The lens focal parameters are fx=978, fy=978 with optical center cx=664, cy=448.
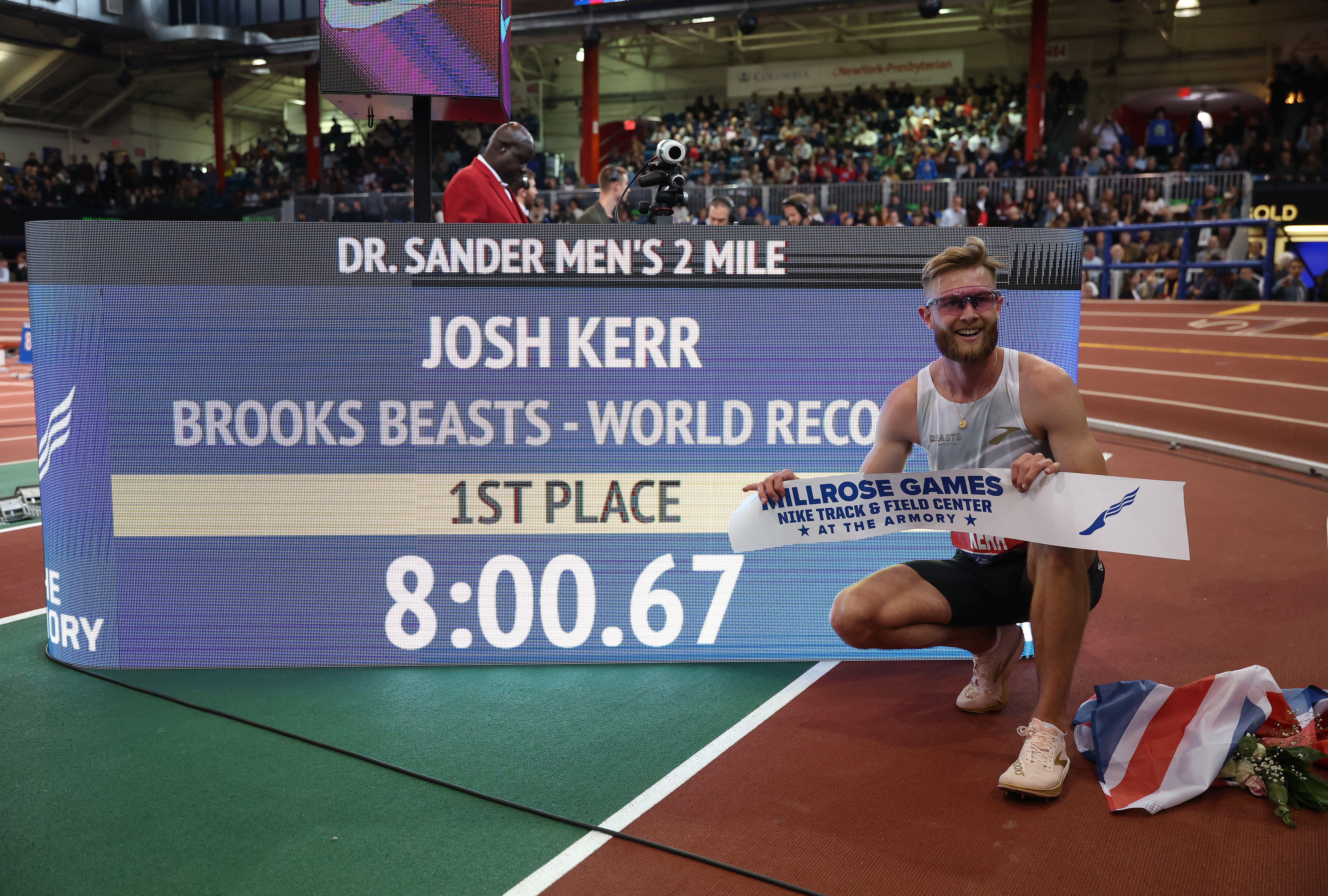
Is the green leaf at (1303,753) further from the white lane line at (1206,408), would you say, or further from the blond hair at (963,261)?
the white lane line at (1206,408)

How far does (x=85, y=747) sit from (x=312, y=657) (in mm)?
871

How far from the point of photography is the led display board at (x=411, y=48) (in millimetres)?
4121

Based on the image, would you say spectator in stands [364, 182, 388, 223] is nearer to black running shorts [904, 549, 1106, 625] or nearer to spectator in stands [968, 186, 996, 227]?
spectator in stands [968, 186, 996, 227]

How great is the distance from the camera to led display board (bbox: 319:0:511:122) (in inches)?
162

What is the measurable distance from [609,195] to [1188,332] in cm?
824

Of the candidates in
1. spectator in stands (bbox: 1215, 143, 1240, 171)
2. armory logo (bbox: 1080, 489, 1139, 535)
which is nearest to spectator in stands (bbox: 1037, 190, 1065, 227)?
spectator in stands (bbox: 1215, 143, 1240, 171)

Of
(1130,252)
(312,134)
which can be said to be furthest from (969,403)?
(312,134)

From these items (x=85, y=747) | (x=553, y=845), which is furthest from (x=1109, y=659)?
(x=85, y=747)

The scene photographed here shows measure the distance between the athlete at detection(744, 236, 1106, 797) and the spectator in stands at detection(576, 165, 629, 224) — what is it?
4.10 meters

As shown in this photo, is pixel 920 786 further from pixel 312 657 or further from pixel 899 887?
pixel 312 657

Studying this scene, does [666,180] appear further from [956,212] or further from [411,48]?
[956,212]

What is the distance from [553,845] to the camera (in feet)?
8.77

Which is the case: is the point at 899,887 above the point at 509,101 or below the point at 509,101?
below

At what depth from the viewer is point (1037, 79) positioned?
22.6m
